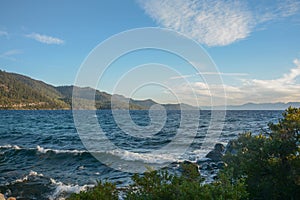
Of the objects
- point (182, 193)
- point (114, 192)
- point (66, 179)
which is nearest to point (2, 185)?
point (66, 179)

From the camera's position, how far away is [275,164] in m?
7.96

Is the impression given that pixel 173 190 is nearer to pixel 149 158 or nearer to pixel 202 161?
pixel 202 161

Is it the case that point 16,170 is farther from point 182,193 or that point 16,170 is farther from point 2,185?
point 182,193

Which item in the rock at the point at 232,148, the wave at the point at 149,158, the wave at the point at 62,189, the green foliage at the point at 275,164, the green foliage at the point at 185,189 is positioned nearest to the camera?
the green foliage at the point at 185,189

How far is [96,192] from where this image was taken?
17.6ft

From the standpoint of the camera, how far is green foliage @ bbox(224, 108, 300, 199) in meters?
7.63

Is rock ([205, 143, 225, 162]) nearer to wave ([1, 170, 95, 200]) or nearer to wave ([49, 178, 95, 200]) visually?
wave ([1, 170, 95, 200])

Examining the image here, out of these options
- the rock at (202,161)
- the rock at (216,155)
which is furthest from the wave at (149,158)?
the rock at (216,155)

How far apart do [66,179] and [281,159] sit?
50.7 ft

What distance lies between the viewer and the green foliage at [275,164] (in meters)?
7.63

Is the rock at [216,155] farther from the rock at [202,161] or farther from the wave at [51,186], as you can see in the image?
the wave at [51,186]

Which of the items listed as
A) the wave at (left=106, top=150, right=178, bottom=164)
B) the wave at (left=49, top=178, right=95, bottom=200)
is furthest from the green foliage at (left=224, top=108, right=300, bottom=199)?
the wave at (left=106, top=150, right=178, bottom=164)

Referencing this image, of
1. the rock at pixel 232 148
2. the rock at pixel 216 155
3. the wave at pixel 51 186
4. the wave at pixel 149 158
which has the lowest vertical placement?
the wave at pixel 51 186

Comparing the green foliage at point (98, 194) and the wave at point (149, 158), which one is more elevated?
the green foliage at point (98, 194)
